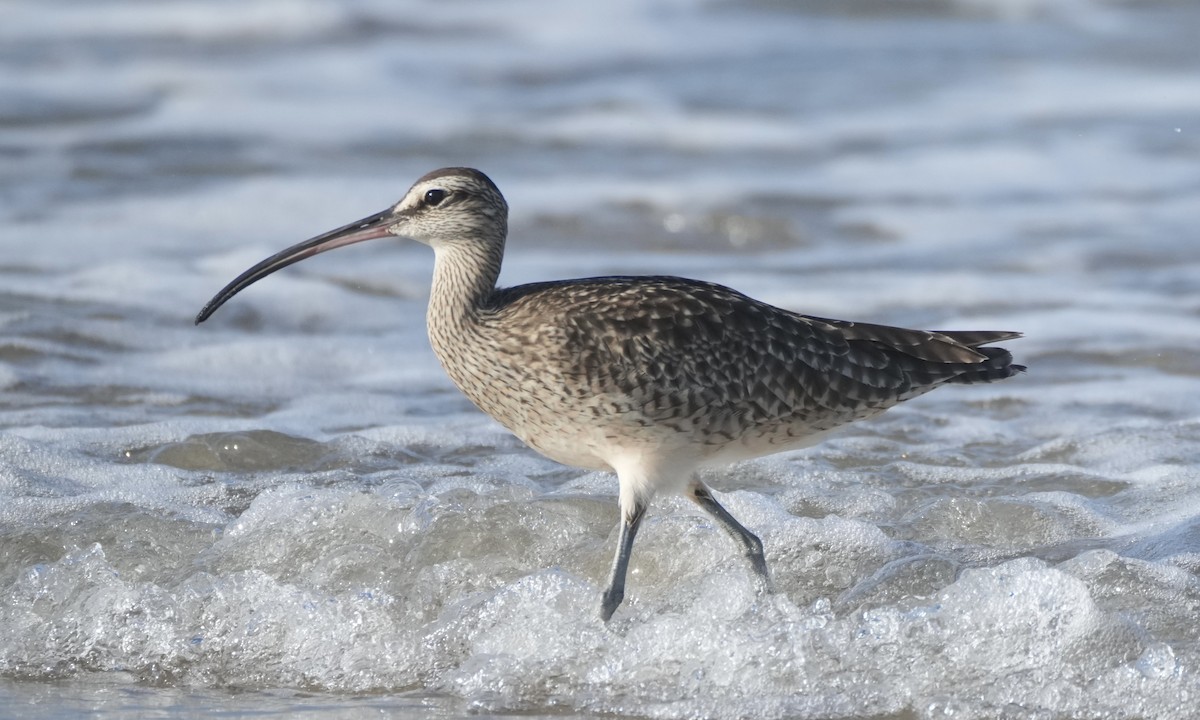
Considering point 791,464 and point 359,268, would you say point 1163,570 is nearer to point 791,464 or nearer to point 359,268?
point 791,464

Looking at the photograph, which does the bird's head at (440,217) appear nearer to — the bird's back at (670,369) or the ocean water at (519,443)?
the bird's back at (670,369)

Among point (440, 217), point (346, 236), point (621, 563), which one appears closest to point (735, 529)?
point (621, 563)

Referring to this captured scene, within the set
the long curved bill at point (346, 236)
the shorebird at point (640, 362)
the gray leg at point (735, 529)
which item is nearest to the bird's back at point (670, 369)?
the shorebird at point (640, 362)

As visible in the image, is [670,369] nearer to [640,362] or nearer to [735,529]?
[640,362]

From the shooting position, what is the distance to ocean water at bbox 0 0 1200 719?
18.0 ft

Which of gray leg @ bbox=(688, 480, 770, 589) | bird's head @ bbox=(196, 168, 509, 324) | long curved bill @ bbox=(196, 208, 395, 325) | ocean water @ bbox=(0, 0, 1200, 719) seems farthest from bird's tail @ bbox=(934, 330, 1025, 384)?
long curved bill @ bbox=(196, 208, 395, 325)

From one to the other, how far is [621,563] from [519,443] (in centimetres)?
248

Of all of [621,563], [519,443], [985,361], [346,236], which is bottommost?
[519,443]

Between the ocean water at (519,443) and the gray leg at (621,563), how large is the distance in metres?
0.07

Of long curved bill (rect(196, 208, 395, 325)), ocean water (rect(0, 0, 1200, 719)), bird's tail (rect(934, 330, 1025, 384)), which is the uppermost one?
long curved bill (rect(196, 208, 395, 325))

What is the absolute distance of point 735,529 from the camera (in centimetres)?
618

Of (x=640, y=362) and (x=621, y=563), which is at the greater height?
(x=640, y=362)

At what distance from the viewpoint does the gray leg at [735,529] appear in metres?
6.11

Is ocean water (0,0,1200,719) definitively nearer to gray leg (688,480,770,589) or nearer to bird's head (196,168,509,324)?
gray leg (688,480,770,589)
